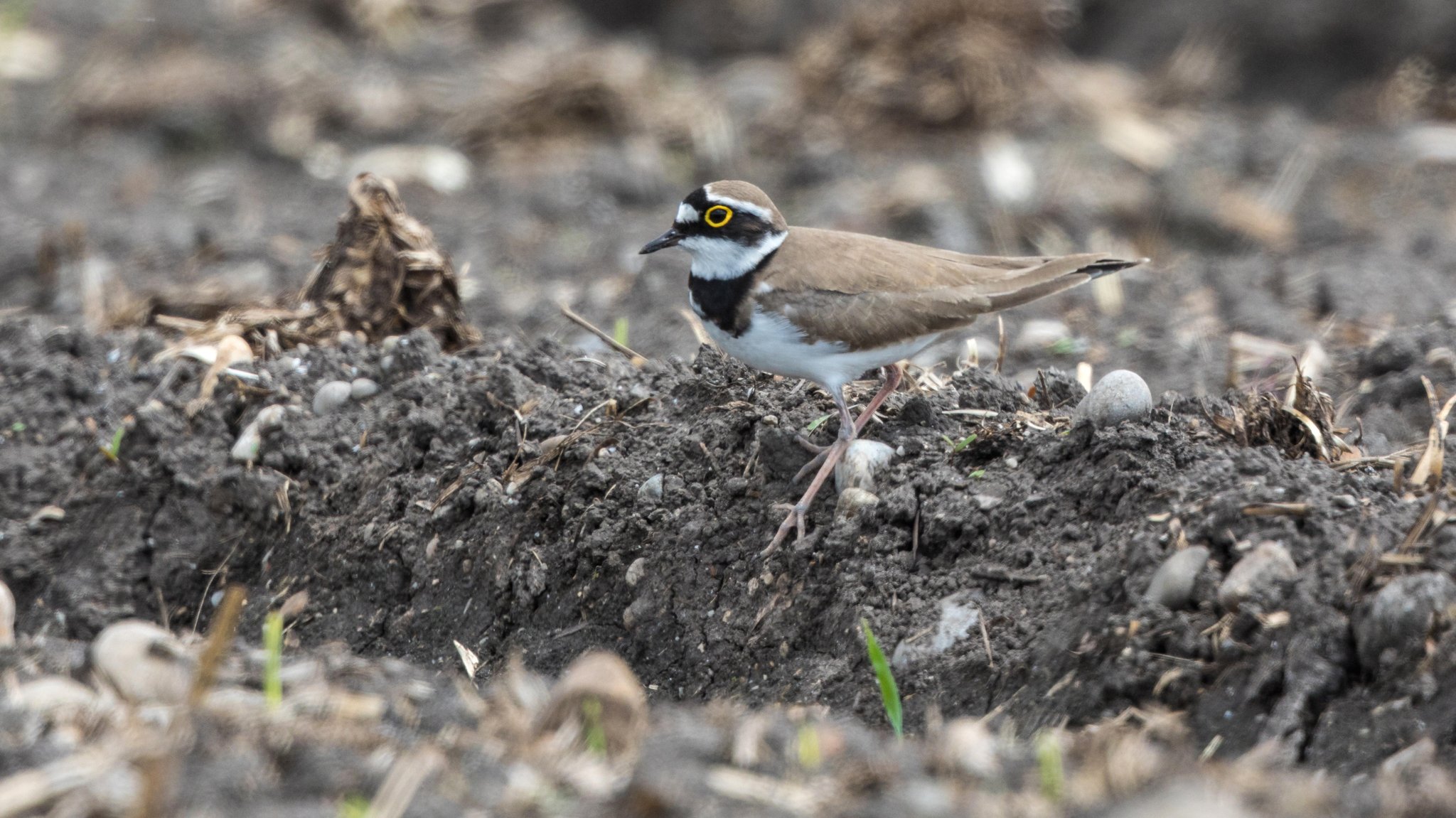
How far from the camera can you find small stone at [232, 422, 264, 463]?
17.5 feet

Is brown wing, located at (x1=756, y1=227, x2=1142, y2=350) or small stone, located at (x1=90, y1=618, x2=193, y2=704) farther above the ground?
brown wing, located at (x1=756, y1=227, x2=1142, y2=350)

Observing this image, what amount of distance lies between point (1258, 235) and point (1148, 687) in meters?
6.16

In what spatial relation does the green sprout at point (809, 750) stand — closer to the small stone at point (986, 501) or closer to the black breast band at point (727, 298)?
the small stone at point (986, 501)

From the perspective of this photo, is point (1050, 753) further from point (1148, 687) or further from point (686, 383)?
point (686, 383)

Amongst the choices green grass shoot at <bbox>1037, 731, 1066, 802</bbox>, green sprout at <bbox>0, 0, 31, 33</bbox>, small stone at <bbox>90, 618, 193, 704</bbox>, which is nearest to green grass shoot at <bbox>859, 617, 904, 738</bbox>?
green grass shoot at <bbox>1037, 731, 1066, 802</bbox>

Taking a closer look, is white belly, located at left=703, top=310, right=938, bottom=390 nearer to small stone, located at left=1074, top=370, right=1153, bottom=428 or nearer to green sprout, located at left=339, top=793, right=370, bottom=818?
small stone, located at left=1074, top=370, right=1153, bottom=428

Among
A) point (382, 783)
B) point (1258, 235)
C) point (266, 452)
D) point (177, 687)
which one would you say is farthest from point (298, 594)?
point (1258, 235)

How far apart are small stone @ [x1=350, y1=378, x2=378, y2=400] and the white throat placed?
1556mm

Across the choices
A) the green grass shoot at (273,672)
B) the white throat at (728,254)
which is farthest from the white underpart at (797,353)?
the green grass shoot at (273,672)

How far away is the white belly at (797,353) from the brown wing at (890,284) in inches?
1.2

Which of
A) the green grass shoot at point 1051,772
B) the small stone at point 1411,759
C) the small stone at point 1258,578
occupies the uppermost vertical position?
the green grass shoot at point 1051,772

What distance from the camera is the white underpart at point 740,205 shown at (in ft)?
15.7

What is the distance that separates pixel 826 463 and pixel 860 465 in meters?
0.11

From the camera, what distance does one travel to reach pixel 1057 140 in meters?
10.3
